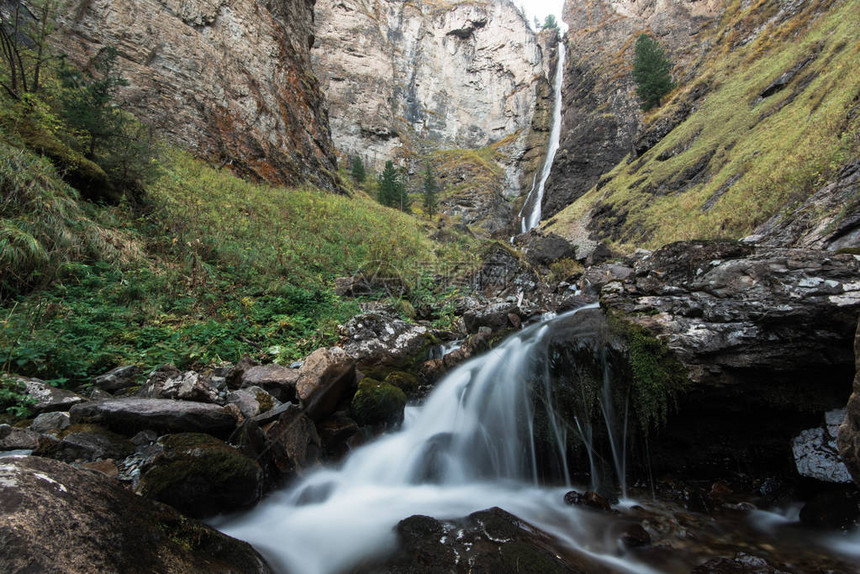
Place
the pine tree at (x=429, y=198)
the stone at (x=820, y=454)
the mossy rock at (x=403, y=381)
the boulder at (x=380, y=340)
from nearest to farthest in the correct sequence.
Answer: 1. the stone at (x=820, y=454)
2. the mossy rock at (x=403, y=381)
3. the boulder at (x=380, y=340)
4. the pine tree at (x=429, y=198)

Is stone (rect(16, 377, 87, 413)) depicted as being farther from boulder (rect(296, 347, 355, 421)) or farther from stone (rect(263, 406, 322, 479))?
boulder (rect(296, 347, 355, 421))

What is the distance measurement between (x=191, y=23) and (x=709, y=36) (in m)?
40.0

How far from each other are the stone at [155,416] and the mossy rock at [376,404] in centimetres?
146

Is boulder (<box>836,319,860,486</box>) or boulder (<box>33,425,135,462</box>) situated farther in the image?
boulder (<box>836,319,860,486</box>)

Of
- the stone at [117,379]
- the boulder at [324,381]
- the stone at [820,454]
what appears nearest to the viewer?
the stone at [820,454]

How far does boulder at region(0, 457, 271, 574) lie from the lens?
54.2 inches

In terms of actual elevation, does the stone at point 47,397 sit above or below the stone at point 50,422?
above

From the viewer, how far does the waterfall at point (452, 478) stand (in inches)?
117

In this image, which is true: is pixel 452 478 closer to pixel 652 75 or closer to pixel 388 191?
pixel 388 191

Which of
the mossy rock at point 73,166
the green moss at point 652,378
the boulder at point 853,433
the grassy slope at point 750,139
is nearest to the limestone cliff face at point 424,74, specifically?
the grassy slope at point 750,139

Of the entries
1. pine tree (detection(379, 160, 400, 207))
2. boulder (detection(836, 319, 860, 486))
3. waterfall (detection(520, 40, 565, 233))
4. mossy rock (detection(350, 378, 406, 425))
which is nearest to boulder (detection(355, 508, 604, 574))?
mossy rock (detection(350, 378, 406, 425))

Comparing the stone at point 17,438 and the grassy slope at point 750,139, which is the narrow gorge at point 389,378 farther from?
the grassy slope at point 750,139

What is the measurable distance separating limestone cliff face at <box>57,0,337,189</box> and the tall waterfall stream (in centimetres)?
1355

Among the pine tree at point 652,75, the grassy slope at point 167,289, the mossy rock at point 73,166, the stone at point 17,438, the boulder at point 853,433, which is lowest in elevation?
the boulder at point 853,433
